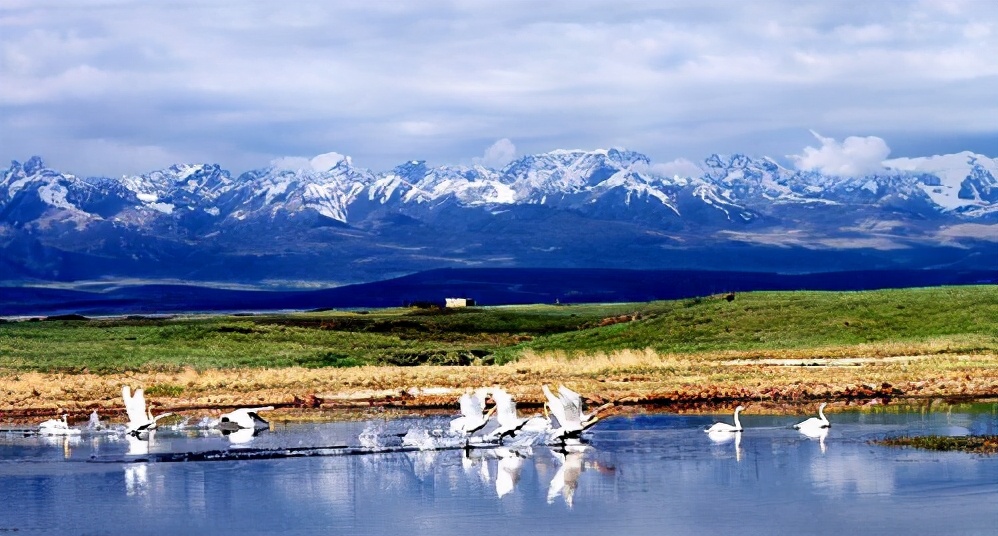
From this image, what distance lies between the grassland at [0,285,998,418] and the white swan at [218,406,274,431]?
592 cm

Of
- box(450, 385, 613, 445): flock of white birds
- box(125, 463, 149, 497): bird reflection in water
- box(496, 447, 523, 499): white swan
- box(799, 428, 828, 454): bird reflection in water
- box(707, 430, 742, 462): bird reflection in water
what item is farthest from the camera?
box(799, 428, 828, 454): bird reflection in water

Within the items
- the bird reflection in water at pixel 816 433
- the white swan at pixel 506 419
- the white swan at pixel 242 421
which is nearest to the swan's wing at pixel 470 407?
the white swan at pixel 506 419

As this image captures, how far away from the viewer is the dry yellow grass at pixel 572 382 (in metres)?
46.0

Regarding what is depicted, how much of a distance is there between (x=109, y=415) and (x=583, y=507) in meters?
22.8

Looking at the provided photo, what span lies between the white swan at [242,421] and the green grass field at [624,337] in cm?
2299

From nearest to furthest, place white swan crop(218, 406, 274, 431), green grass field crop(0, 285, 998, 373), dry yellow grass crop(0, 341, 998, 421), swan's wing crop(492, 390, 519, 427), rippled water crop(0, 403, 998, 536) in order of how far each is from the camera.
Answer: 1. rippled water crop(0, 403, 998, 536)
2. swan's wing crop(492, 390, 519, 427)
3. white swan crop(218, 406, 274, 431)
4. dry yellow grass crop(0, 341, 998, 421)
5. green grass field crop(0, 285, 998, 373)

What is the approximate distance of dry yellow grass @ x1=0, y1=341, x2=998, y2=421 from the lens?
46.0 metres

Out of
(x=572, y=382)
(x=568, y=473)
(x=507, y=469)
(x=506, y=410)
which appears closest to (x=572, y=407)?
(x=506, y=410)

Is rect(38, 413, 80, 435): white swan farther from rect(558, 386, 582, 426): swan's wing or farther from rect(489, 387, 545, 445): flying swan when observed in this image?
rect(558, 386, 582, 426): swan's wing

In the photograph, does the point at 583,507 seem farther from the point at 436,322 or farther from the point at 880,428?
the point at 436,322

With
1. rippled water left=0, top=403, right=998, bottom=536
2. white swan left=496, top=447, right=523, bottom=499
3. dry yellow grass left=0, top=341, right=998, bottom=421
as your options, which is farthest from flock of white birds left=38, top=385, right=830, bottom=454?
dry yellow grass left=0, top=341, right=998, bottom=421

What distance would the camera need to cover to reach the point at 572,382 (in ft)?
169

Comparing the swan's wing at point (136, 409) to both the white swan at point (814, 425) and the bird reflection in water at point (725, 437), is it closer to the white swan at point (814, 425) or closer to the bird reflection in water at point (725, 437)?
the bird reflection in water at point (725, 437)

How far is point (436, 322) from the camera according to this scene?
114 m
